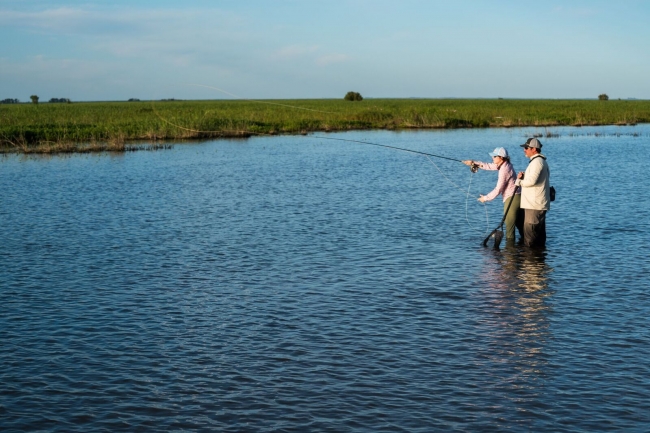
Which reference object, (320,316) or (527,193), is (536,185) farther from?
(320,316)

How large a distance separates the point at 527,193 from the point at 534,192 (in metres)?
0.12

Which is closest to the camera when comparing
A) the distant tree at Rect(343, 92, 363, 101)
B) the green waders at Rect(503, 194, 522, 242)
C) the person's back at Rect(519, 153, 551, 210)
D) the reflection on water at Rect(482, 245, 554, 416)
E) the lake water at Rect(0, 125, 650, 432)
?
the lake water at Rect(0, 125, 650, 432)

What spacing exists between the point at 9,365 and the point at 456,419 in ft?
14.3

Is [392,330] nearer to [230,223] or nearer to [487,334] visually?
[487,334]

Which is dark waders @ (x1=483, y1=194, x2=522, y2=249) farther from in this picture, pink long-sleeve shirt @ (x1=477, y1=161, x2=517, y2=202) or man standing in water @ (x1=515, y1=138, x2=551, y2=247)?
man standing in water @ (x1=515, y1=138, x2=551, y2=247)

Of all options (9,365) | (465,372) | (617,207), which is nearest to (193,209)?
(617,207)

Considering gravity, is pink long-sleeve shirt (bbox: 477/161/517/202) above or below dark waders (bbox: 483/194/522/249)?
above

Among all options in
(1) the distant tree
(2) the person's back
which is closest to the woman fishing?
(2) the person's back

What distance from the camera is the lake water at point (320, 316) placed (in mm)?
6465

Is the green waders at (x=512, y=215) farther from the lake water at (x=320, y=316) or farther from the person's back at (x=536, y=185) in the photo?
the lake water at (x=320, y=316)

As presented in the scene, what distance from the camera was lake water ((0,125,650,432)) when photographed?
21.2 ft

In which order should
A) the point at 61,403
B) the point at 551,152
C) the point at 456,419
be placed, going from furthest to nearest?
1. the point at 551,152
2. the point at 61,403
3. the point at 456,419

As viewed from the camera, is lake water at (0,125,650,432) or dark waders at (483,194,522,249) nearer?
lake water at (0,125,650,432)

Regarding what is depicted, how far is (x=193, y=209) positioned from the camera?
18.3 metres
